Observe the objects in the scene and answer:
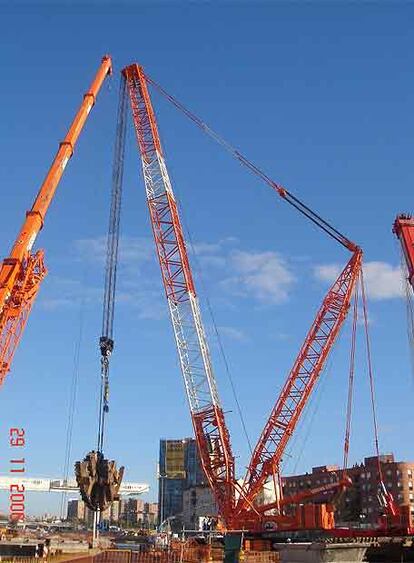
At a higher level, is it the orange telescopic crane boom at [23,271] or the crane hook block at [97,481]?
the orange telescopic crane boom at [23,271]

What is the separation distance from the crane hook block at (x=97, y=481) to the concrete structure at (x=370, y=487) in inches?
4346

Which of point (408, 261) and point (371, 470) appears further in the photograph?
point (371, 470)

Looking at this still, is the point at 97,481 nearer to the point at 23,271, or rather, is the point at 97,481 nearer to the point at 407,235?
the point at 23,271

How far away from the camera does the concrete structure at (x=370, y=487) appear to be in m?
139

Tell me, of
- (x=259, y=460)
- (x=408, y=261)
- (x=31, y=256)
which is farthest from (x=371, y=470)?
(x=31, y=256)

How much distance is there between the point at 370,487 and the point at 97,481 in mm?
123709

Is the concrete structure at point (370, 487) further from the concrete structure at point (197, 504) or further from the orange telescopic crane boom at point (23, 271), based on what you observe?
the orange telescopic crane boom at point (23, 271)

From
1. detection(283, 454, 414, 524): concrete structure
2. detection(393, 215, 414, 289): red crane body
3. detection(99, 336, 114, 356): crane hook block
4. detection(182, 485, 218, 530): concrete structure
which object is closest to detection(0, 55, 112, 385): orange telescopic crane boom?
detection(99, 336, 114, 356): crane hook block

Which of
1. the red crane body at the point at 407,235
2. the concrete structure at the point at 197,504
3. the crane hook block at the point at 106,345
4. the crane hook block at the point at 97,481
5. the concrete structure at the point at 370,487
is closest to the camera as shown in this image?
the crane hook block at the point at 97,481

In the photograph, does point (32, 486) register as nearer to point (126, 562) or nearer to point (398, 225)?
point (398, 225)

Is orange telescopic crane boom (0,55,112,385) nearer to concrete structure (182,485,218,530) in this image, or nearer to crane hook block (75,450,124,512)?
crane hook block (75,450,124,512)

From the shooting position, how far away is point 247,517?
263ft

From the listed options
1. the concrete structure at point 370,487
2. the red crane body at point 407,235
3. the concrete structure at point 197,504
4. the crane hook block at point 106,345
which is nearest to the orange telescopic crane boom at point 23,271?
the crane hook block at point 106,345

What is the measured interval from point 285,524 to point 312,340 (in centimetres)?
2168
